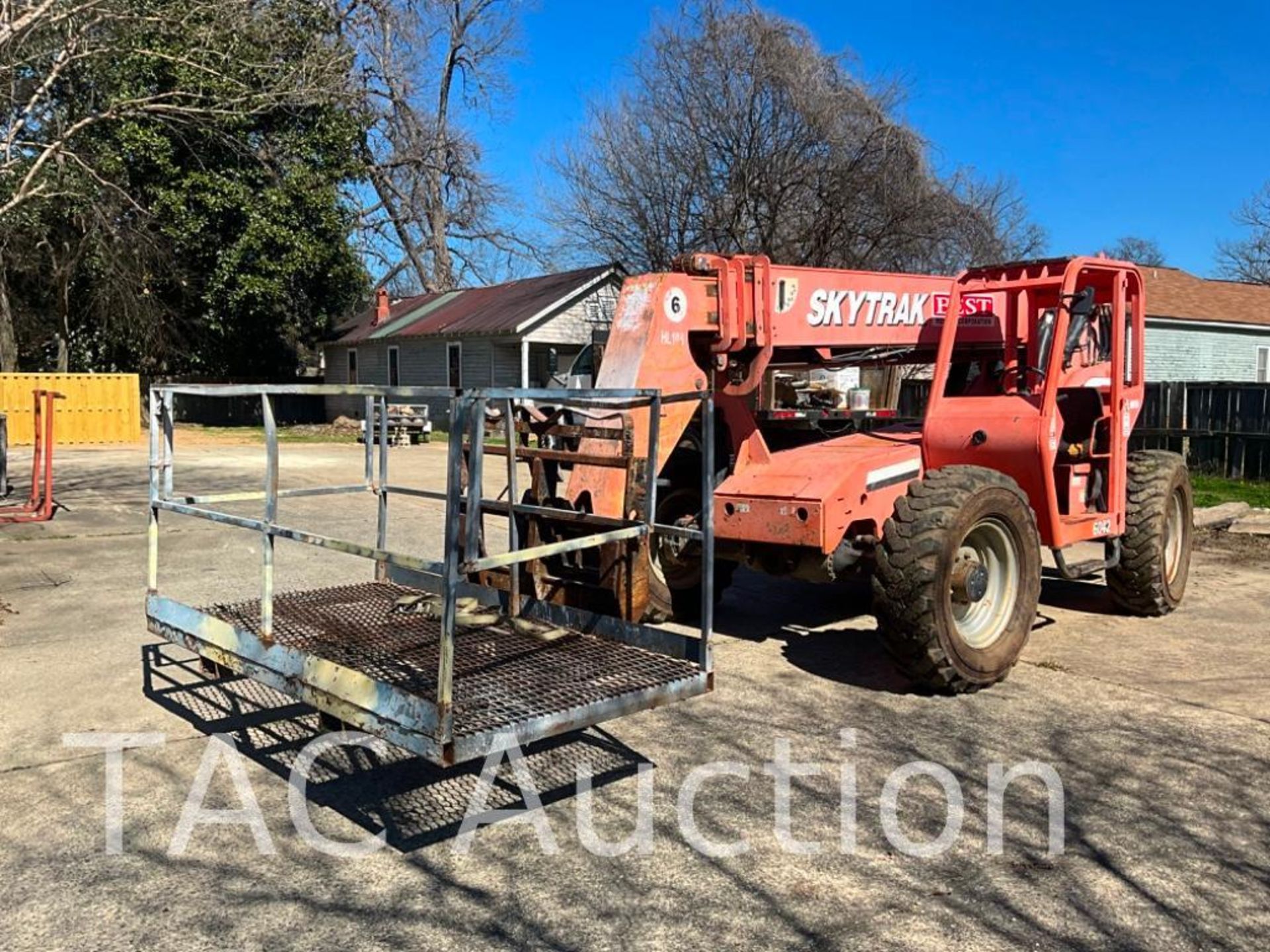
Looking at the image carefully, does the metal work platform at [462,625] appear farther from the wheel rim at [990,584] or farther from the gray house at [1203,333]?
the gray house at [1203,333]

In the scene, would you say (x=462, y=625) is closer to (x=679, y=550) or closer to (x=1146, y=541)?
(x=679, y=550)

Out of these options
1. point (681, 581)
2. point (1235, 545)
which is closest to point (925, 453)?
point (681, 581)

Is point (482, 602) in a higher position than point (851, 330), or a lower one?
lower

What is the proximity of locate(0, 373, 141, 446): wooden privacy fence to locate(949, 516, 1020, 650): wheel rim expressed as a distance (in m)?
24.8

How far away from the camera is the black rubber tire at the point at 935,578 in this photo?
5625 mm

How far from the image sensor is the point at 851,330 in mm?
7023

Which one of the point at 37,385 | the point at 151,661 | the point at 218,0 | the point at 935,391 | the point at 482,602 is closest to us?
the point at 482,602

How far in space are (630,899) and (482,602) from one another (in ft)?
7.79

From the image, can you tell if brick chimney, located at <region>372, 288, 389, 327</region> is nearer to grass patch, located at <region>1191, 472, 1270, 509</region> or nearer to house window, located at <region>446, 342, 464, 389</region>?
house window, located at <region>446, 342, 464, 389</region>

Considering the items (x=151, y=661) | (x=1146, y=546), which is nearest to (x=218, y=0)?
(x=151, y=661)

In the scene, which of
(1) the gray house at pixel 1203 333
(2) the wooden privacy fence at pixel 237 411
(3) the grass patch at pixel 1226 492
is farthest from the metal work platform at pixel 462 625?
(2) the wooden privacy fence at pixel 237 411

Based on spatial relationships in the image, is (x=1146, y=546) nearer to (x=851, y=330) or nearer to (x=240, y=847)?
(x=851, y=330)

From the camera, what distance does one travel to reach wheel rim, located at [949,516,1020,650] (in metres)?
6.14
